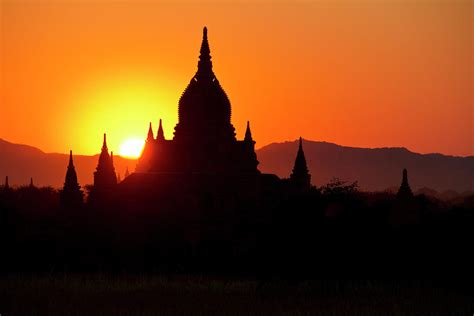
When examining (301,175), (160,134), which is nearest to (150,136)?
(160,134)

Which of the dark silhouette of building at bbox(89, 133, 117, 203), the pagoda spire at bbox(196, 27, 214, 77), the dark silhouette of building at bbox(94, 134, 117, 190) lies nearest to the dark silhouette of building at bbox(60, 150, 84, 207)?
the dark silhouette of building at bbox(89, 133, 117, 203)

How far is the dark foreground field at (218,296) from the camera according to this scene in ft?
106

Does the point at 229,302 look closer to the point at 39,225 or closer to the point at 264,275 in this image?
the point at 264,275

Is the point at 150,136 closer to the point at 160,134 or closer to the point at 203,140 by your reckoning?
the point at 160,134

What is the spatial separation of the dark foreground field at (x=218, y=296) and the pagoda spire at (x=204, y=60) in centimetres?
3728

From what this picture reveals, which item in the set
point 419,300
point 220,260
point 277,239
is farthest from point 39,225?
point 419,300

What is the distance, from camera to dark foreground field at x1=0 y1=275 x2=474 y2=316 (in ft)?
106

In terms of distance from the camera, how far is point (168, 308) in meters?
32.9

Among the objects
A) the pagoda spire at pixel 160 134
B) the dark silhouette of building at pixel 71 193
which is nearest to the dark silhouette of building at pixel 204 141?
the pagoda spire at pixel 160 134

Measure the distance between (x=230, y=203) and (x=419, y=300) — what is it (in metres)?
32.9

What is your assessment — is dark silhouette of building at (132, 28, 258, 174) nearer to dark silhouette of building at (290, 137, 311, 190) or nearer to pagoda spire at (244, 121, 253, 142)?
pagoda spire at (244, 121, 253, 142)

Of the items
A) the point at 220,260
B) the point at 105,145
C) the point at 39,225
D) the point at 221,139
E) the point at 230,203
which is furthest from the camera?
the point at 105,145

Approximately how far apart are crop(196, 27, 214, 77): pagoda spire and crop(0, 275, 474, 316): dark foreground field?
37.3 meters

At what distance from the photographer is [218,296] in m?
35.8
